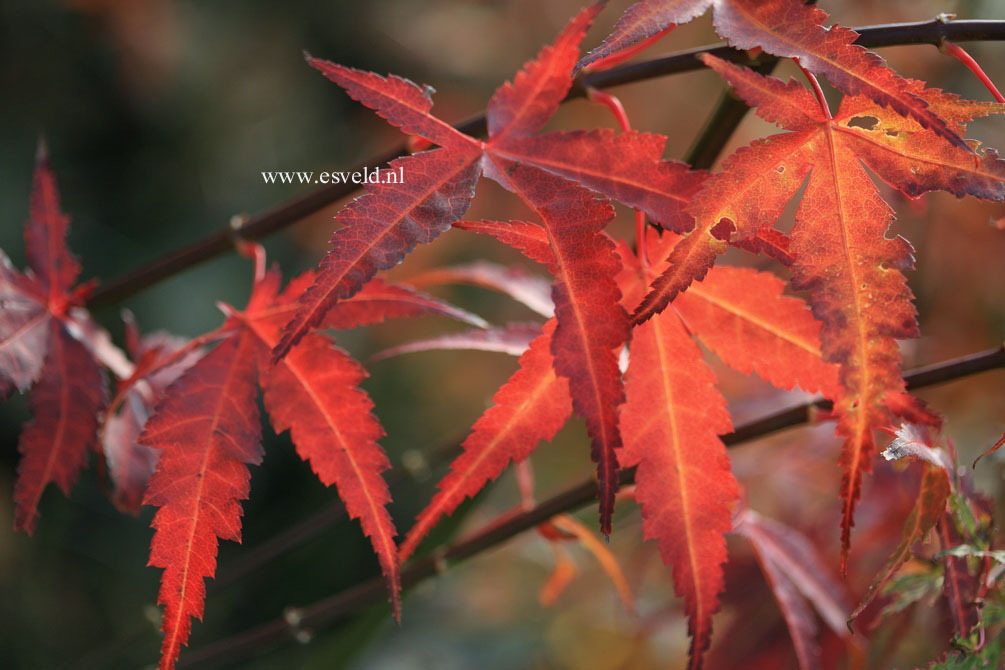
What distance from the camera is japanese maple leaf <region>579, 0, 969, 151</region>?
0.28 meters

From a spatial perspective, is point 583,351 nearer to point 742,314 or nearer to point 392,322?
point 742,314

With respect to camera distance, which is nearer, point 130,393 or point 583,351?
point 583,351

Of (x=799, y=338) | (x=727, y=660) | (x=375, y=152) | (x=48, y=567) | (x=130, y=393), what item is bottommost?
(x=727, y=660)

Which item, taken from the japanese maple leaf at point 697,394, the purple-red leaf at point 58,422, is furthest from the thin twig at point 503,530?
the purple-red leaf at point 58,422

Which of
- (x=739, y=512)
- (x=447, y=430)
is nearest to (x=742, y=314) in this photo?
(x=739, y=512)

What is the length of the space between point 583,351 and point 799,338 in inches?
4.8

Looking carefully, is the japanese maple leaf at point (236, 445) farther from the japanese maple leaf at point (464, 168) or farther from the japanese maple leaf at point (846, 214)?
the japanese maple leaf at point (846, 214)

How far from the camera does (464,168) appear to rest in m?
0.33

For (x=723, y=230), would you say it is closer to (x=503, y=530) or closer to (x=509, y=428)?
(x=509, y=428)

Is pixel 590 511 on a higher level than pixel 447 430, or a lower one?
lower

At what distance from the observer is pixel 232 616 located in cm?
Answer: 126

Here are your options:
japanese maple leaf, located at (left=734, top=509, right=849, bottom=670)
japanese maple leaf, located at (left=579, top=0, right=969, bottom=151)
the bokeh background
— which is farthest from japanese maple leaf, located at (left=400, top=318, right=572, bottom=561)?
the bokeh background

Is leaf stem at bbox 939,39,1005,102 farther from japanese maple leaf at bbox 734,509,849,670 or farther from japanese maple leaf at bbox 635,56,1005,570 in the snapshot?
japanese maple leaf at bbox 734,509,849,670

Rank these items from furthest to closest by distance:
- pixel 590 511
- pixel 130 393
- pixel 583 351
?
pixel 590 511
pixel 130 393
pixel 583 351
